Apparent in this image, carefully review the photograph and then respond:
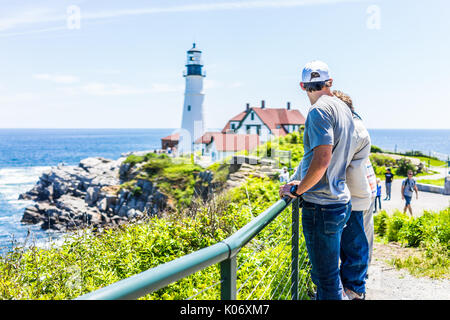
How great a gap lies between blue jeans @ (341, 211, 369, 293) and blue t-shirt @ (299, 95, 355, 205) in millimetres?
782

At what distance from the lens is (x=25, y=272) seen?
416cm

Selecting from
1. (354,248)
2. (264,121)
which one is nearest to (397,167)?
(264,121)

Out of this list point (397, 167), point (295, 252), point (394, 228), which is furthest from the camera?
point (397, 167)

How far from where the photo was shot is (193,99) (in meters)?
52.0

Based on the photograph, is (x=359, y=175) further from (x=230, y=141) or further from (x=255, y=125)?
(x=255, y=125)

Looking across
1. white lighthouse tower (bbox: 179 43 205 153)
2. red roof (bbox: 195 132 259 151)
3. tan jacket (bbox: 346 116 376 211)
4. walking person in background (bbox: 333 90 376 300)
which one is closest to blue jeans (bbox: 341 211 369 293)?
walking person in background (bbox: 333 90 376 300)

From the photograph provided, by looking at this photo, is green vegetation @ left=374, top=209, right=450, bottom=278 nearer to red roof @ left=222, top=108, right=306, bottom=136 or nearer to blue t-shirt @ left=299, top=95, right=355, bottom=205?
Result: blue t-shirt @ left=299, top=95, right=355, bottom=205

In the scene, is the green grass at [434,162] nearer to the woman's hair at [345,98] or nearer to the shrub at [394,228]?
the shrub at [394,228]

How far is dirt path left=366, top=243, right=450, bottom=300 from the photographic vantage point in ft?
15.1

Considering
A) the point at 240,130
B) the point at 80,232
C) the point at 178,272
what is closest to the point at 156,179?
the point at 240,130

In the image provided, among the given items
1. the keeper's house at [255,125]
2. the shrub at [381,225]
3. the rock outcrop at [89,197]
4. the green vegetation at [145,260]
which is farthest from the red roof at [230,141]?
the green vegetation at [145,260]

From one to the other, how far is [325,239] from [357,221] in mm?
903
